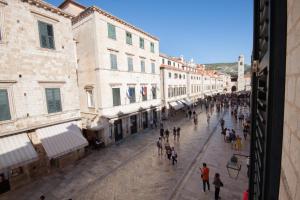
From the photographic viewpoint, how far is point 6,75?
10.7m

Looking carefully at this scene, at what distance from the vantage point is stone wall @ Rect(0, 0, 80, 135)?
1081 cm

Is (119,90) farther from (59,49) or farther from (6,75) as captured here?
(6,75)

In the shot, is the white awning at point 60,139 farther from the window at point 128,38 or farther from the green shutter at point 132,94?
the window at point 128,38

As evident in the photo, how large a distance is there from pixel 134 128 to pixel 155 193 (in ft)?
43.5

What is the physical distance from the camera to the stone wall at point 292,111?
0.99m

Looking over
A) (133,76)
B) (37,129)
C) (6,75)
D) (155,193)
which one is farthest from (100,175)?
(133,76)

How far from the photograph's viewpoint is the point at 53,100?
43.7 feet

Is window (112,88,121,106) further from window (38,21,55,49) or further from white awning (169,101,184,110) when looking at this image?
white awning (169,101,184,110)

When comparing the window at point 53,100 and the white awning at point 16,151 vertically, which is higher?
the window at point 53,100

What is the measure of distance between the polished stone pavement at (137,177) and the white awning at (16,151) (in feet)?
7.34

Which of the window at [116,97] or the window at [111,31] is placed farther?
the window at [116,97]

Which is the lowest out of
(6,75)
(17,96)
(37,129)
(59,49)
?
(37,129)

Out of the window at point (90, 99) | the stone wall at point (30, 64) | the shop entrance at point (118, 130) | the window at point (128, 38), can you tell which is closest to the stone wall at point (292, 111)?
the stone wall at point (30, 64)

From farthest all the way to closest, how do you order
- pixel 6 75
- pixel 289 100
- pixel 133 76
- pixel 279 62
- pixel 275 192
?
pixel 133 76 < pixel 6 75 < pixel 275 192 < pixel 279 62 < pixel 289 100
